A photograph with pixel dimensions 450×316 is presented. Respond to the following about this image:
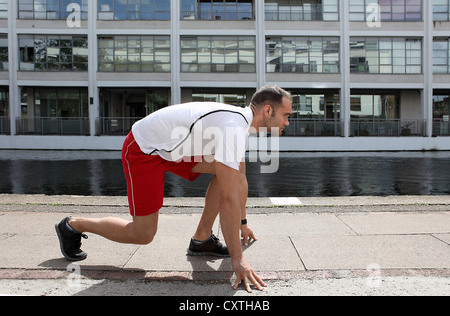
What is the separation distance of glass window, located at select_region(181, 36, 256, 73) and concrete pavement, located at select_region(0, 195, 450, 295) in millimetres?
24375

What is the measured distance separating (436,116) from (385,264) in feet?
103

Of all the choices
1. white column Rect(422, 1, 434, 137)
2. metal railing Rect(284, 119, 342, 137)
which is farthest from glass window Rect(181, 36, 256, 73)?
white column Rect(422, 1, 434, 137)

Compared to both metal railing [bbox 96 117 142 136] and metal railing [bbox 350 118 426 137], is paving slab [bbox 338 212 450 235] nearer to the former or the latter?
metal railing [bbox 350 118 426 137]

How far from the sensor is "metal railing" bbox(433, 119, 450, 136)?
29234mm

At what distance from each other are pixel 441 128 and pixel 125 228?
100 ft

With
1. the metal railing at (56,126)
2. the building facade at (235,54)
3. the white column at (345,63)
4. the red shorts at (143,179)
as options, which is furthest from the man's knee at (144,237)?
the white column at (345,63)

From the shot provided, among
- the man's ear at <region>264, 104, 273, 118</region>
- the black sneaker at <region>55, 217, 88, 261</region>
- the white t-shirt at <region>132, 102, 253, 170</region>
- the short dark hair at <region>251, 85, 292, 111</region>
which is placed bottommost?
the black sneaker at <region>55, 217, 88, 261</region>

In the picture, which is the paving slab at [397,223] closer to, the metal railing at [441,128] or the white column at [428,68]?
the white column at [428,68]

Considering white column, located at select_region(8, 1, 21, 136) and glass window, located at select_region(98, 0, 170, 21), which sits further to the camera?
glass window, located at select_region(98, 0, 170, 21)

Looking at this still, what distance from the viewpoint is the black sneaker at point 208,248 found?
145 inches

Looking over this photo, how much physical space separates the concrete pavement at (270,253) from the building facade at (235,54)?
2337 cm

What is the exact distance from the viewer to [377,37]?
96.3 feet

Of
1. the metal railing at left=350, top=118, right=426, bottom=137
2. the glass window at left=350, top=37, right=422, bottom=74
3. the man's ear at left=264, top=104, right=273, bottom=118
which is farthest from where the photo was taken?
the glass window at left=350, top=37, right=422, bottom=74
